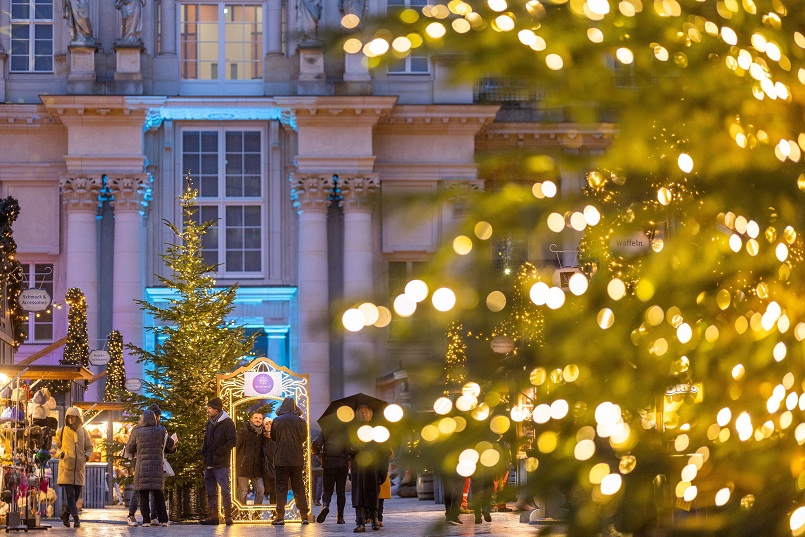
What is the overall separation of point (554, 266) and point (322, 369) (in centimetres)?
3698

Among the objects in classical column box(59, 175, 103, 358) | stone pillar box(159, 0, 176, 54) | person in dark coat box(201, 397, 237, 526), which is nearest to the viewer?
person in dark coat box(201, 397, 237, 526)

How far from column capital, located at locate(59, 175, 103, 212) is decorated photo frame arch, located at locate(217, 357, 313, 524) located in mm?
20227

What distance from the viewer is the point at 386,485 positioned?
22.2 m

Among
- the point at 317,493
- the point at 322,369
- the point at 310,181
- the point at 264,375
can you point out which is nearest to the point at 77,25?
the point at 310,181

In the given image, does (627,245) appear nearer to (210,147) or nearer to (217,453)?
(217,453)

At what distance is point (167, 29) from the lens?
42812 mm

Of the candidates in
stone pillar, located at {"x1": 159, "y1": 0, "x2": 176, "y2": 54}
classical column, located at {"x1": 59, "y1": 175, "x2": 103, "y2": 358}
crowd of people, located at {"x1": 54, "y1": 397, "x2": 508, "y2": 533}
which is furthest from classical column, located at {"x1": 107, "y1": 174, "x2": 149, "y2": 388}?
crowd of people, located at {"x1": 54, "y1": 397, "x2": 508, "y2": 533}

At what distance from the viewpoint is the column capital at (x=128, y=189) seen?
137ft

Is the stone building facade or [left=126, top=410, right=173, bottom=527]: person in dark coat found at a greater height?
the stone building facade

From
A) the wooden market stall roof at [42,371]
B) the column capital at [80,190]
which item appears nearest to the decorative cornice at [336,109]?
the column capital at [80,190]

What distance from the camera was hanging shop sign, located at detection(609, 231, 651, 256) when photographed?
4.09 m

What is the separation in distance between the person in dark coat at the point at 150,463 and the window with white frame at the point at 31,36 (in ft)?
77.6

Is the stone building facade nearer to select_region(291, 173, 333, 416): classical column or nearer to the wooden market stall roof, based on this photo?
select_region(291, 173, 333, 416): classical column

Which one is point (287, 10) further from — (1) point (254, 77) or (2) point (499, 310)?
(2) point (499, 310)
